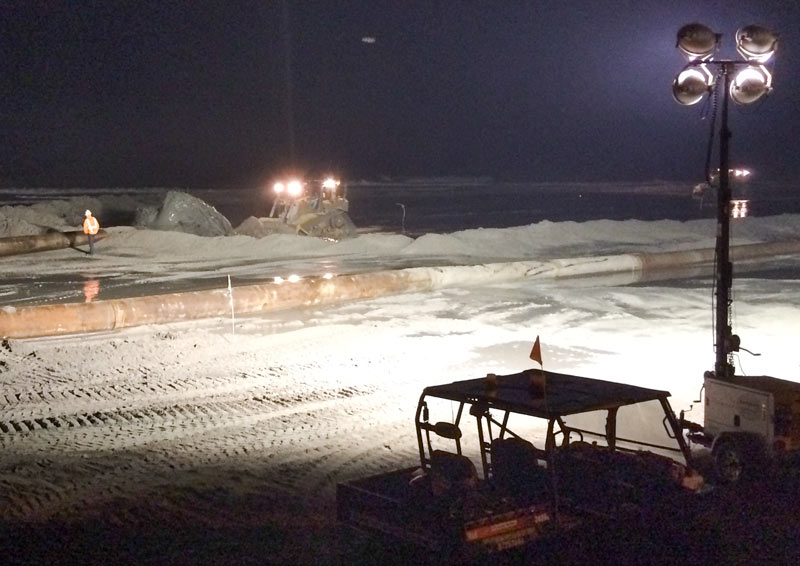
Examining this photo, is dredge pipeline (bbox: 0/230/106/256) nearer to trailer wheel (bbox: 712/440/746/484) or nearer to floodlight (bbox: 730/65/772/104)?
floodlight (bbox: 730/65/772/104)

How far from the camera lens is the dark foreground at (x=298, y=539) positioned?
604 cm

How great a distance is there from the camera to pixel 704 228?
36.4m

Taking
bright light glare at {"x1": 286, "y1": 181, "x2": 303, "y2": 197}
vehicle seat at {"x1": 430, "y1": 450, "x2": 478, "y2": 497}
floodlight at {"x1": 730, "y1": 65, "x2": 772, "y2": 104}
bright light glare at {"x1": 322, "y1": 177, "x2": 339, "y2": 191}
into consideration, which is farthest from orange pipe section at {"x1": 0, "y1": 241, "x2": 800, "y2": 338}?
bright light glare at {"x1": 286, "y1": 181, "x2": 303, "y2": 197}

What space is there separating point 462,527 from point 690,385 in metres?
6.64

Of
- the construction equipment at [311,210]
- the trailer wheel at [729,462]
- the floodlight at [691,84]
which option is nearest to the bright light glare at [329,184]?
the construction equipment at [311,210]

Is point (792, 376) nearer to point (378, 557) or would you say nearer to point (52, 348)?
point (378, 557)

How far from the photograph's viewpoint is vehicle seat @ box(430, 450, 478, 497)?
237 inches

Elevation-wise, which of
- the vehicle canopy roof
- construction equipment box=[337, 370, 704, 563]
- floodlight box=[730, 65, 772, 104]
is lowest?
construction equipment box=[337, 370, 704, 563]

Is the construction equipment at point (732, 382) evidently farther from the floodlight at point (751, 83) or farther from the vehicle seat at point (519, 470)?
the vehicle seat at point (519, 470)

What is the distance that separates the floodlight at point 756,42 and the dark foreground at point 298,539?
4597mm

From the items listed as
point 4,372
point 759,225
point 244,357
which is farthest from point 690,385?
point 759,225

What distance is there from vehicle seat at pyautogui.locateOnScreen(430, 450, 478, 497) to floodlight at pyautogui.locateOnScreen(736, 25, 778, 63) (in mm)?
5677

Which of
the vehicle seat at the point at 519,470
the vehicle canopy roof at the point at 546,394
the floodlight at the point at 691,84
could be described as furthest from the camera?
the floodlight at the point at 691,84

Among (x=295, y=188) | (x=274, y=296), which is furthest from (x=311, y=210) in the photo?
(x=274, y=296)
